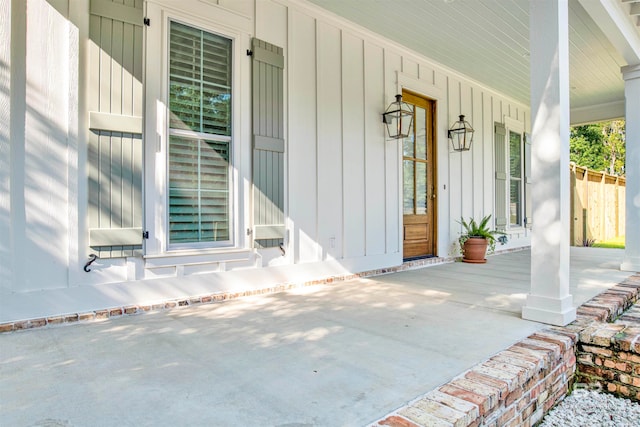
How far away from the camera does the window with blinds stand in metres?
3.08

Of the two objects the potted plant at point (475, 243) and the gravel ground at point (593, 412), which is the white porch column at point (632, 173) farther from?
the gravel ground at point (593, 412)

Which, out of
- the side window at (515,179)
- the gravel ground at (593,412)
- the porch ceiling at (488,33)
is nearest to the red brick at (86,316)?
the gravel ground at (593,412)

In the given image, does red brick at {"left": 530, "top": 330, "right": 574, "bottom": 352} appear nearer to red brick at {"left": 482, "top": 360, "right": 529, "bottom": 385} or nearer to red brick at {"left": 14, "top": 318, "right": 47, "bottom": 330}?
red brick at {"left": 482, "top": 360, "right": 529, "bottom": 385}

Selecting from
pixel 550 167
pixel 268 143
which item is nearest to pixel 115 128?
pixel 268 143

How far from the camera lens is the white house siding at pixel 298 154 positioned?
248cm

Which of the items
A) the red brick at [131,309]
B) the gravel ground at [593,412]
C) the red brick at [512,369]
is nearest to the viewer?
the red brick at [512,369]

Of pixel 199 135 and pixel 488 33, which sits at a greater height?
pixel 488 33

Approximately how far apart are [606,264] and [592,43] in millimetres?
2885

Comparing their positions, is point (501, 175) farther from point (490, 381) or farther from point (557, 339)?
point (490, 381)

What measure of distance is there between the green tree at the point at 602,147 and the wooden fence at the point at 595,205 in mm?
5350

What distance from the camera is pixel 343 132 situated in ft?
14.0

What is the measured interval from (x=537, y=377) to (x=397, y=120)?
11.4 ft

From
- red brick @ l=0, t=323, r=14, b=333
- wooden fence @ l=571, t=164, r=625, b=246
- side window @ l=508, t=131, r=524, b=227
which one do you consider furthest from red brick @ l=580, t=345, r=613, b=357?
wooden fence @ l=571, t=164, r=625, b=246

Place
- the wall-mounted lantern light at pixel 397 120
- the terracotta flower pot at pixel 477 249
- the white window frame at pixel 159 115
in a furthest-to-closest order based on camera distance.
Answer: the terracotta flower pot at pixel 477 249, the wall-mounted lantern light at pixel 397 120, the white window frame at pixel 159 115
